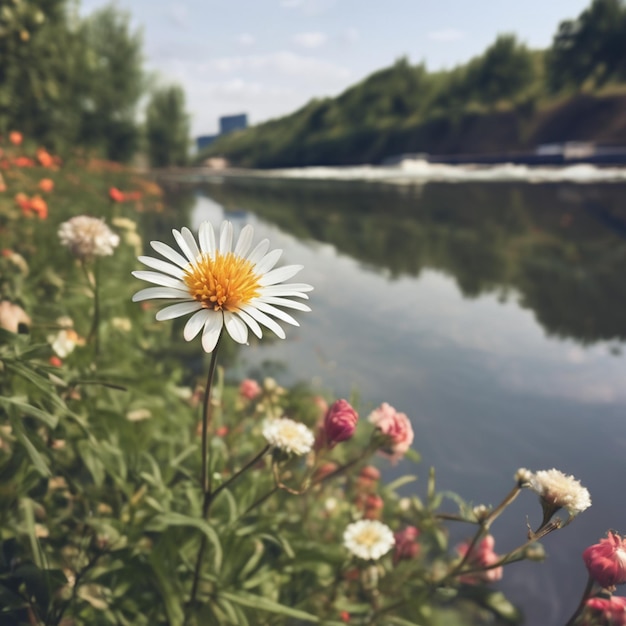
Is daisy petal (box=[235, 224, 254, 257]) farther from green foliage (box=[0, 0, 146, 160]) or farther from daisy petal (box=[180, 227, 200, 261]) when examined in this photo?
green foliage (box=[0, 0, 146, 160])

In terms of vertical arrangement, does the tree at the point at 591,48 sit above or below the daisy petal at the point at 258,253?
above

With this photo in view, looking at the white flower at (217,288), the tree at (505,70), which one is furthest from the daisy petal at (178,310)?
the tree at (505,70)

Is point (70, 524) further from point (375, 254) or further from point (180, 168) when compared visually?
point (180, 168)

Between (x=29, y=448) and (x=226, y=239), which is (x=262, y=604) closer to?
(x=29, y=448)

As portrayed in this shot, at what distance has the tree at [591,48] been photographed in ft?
117

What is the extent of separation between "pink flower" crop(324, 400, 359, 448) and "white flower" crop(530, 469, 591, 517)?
1.40 ft

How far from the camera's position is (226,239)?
116cm

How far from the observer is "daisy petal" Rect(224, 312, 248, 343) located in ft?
2.99

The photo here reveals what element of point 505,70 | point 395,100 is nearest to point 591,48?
point 505,70

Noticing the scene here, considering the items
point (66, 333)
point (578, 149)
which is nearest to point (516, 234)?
point (66, 333)

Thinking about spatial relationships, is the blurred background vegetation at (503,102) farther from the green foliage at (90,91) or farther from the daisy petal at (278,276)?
the daisy petal at (278,276)

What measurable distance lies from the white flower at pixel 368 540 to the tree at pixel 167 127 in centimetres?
5695

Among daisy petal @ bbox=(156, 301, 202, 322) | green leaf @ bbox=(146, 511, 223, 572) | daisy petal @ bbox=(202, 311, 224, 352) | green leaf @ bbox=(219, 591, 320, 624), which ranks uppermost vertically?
daisy petal @ bbox=(156, 301, 202, 322)

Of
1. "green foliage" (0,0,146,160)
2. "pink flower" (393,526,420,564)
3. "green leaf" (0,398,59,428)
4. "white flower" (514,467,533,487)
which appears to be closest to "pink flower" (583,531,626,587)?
"white flower" (514,467,533,487)
